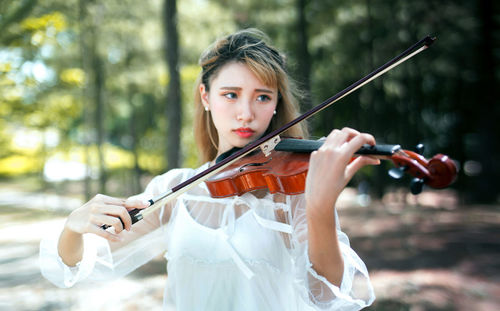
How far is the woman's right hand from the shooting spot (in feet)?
4.42

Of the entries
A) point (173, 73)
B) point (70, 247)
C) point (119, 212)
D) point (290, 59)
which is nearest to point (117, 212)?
point (119, 212)

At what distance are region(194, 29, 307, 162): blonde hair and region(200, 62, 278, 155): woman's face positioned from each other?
0.04 meters

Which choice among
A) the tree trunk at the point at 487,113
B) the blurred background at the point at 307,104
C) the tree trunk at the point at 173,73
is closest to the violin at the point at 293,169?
the blurred background at the point at 307,104

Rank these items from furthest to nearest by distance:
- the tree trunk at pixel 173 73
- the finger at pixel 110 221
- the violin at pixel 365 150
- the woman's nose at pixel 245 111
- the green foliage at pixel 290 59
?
the green foliage at pixel 290 59
the tree trunk at pixel 173 73
the woman's nose at pixel 245 111
the finger at pixel 110 221
the violin at pixel 365 150

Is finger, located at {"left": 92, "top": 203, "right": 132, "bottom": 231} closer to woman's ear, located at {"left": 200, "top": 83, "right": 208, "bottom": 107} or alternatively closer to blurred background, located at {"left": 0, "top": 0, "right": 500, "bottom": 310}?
woman's ear, located at {"left": 200, "top": 83, "right": 208, "bottom": 107}

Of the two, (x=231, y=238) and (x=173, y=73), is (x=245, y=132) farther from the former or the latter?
(x=173, y=73)

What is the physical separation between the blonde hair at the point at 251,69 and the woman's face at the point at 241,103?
1.4 inches

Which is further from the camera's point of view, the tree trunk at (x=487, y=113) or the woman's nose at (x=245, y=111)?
the tree trunk at (x=487, y=113)

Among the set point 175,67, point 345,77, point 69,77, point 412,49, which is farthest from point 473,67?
point 412,49

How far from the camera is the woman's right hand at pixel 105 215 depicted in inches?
53.0

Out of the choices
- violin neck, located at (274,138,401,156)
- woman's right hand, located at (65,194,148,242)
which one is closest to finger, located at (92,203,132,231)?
woman's right hand, located at (65,194,148,242)

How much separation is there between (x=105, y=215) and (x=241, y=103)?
0.64m

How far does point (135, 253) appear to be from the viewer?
1.82 m

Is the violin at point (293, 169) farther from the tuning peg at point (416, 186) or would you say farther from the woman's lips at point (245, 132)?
the woman's lips at point (245, 132)
